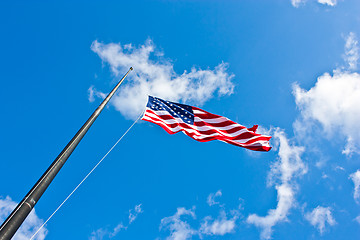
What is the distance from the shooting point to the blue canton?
43.0 ft

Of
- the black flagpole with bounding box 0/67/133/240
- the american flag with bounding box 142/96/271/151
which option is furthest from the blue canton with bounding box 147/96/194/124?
the black flagpole with bounding box 0/67/133/240

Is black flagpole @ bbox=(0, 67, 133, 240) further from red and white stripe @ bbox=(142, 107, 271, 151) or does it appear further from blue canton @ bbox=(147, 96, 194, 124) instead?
blue canton @ bbox=(147, 96, 194, 124)

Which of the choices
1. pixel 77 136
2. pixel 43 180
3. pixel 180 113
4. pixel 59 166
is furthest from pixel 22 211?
pixel 180 113

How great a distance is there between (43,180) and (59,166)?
55 cm

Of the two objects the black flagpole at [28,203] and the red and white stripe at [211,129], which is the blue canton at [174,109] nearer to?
the red and white stripe at [211,129]

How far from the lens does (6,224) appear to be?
447cm

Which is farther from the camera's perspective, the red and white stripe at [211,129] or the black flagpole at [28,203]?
the red and white stripe at [211,129]

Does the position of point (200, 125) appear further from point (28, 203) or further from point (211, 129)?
point (28, 203)

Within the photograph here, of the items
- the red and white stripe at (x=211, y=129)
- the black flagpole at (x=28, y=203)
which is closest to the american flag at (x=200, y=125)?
the red and white stripe at (x=211, y=129)

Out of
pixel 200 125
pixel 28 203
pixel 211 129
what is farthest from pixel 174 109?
pixel 28 203

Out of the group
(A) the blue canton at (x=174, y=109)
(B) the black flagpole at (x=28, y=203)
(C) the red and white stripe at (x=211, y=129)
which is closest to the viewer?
(B) the black flagpole at (x=28, y=203)

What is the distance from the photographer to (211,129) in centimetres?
1357

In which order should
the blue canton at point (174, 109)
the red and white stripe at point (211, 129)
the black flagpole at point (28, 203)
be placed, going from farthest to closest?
the blue canton at point (174, 109) → the red and white stripe at point (211, 129) → the black flagpole at point (28, 203)

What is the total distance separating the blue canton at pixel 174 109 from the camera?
1309 centimetres
